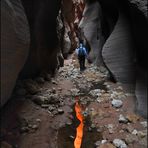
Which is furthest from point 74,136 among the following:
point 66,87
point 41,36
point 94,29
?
point 94,29

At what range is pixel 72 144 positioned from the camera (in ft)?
16.8

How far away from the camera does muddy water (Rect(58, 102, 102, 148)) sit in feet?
16.7

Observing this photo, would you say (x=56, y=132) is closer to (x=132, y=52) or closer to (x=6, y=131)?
(x=6, y=131)

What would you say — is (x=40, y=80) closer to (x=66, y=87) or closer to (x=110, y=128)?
(x=66, y=87)

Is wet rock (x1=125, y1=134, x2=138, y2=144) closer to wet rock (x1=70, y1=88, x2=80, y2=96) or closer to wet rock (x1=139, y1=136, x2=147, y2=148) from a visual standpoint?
wet rock (x1=139, y1=136, x2=147, y2=148)

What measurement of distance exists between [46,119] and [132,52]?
3.61 meters

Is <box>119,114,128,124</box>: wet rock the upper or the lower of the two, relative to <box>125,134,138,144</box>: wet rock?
upper

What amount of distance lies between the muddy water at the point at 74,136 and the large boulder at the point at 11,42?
145 centimetres

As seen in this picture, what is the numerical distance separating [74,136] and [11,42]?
2348mm

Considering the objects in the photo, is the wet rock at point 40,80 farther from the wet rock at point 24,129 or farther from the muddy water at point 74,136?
the wet rock at point 24,129

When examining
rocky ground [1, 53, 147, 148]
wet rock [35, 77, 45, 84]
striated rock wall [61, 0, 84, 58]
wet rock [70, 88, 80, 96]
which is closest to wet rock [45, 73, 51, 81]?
rocky ground [1, 53, 147, 148]

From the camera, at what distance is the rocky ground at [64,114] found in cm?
507

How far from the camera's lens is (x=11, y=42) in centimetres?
461

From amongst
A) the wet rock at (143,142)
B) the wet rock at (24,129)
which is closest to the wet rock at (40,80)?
the wet rock at (24,129)
